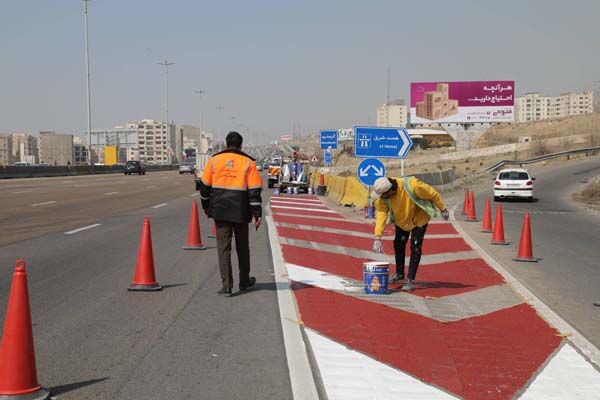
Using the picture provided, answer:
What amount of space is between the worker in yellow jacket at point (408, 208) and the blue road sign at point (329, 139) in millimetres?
32428

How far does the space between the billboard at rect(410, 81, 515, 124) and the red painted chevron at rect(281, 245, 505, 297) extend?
240 feet

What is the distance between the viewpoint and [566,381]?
5738 mm

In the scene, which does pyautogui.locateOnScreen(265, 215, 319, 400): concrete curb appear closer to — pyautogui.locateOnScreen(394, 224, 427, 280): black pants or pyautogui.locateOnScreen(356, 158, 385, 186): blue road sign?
pyautogui.locateOnScreen(394, 224, 427, 280): black pants

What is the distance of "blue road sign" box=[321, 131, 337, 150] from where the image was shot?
41.8 metres

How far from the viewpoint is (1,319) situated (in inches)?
292

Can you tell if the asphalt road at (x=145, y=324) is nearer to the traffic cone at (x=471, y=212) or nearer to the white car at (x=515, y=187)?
the traffic cone at (x=471, y=212)

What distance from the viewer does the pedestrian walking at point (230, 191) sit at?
28.3 ft

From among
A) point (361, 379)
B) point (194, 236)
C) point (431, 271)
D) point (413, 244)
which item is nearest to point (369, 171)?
point (194, 236)

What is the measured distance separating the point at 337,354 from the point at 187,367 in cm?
133

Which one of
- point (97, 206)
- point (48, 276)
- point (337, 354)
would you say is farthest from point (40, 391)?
point (97, 206)

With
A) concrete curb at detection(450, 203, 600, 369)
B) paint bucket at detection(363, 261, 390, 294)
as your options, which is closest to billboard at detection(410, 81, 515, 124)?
concrete curb at detection(450, 203, 600, 369)

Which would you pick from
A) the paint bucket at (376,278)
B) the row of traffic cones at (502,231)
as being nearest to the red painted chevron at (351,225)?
the row of traffic cones at (502,231)

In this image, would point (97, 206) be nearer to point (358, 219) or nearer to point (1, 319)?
point (358, 219)

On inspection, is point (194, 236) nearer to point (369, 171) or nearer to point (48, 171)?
point (369, 171)
